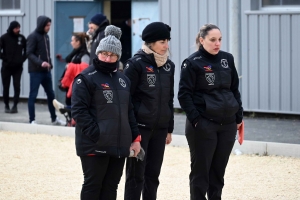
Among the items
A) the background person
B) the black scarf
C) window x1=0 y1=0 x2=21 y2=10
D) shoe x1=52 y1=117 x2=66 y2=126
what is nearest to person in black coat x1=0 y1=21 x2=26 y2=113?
shoe x1=52 y1=117 x2=66 y2=126

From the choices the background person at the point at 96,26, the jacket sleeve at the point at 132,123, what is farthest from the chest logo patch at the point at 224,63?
the background person at the point at 96,26

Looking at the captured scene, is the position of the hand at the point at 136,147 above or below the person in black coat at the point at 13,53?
below

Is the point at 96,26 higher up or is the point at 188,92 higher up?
the point at 96,26

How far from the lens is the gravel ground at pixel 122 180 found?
8.25 meters

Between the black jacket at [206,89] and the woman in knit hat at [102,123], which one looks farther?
the black jacket at [206,89]

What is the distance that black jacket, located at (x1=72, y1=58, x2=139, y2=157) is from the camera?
5.99 metres

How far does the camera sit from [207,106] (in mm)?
6812

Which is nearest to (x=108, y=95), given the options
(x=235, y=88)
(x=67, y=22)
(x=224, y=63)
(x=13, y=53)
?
(x=224, y=63)

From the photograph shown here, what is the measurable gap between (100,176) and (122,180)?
118 inches

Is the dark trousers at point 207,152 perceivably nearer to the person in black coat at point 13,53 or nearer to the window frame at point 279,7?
the window frame at point 279,7

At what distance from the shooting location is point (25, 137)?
1252 centimetres

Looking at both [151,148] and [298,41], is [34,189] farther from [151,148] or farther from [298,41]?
[298,41]

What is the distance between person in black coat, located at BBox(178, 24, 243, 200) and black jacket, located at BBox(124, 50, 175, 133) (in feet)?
0.59

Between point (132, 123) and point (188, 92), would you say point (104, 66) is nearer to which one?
point (132, 123)
